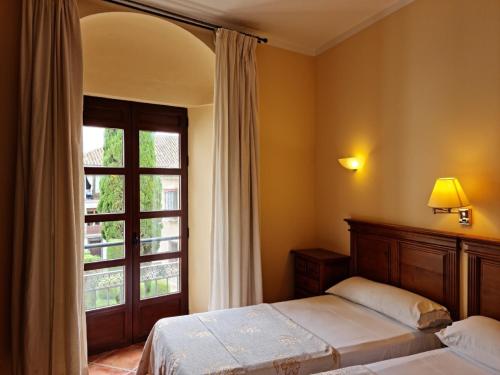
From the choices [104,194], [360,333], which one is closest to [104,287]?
[104,194]

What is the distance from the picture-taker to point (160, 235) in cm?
346

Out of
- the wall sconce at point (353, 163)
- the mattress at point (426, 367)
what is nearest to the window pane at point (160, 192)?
the wall sconce at point (353, 163)

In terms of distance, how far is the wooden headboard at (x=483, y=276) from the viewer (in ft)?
6.75

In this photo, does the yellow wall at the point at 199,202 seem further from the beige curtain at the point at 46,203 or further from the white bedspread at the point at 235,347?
the beige curtain at the point at 46,203

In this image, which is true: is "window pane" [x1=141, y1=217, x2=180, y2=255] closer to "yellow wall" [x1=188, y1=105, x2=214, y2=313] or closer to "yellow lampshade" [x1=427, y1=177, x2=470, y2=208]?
"yellow wall" [x1=188, y1=105, x2=214, y2=313]

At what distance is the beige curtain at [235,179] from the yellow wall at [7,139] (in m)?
1.47

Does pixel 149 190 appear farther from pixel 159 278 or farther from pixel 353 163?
pixel 353 163

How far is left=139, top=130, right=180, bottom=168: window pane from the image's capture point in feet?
11.0

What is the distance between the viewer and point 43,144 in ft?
7.28

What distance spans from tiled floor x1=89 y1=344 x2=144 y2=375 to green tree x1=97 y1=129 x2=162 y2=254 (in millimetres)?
917

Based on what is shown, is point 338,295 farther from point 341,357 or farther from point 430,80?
point 430,80

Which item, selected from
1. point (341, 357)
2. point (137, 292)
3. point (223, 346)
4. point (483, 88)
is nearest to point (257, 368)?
point (223, 346)

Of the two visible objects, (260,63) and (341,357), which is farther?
(260,63)

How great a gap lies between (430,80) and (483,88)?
16.1 inches
